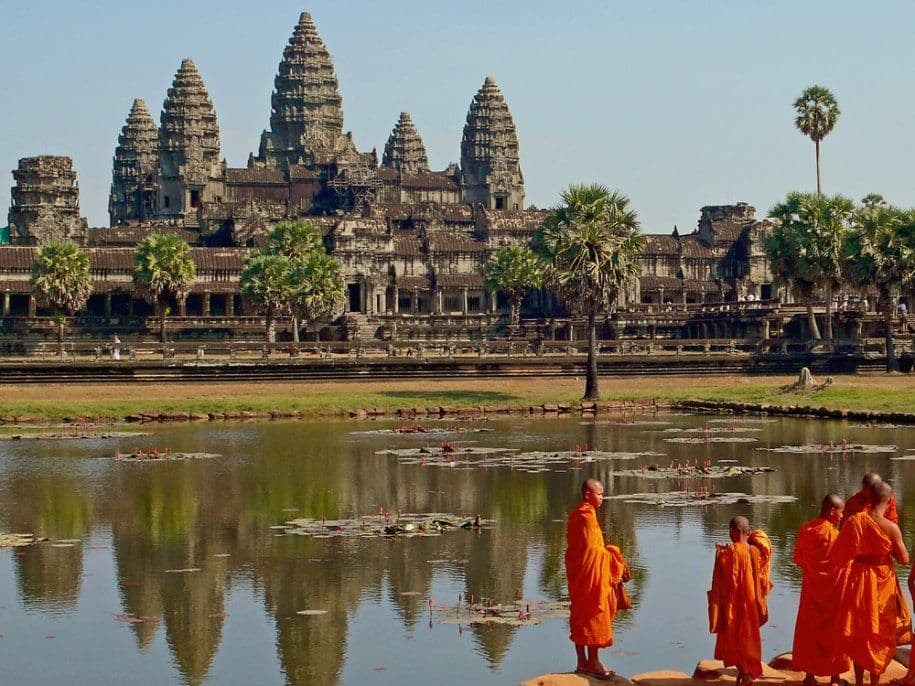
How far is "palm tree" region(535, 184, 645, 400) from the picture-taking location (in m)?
62.2

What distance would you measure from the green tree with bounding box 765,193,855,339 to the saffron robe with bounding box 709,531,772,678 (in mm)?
66441

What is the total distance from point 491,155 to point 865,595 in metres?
164

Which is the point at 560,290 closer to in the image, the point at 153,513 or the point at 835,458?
the point at 835,458

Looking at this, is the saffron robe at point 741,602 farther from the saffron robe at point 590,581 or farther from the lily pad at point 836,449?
the lily pad at point 836,449

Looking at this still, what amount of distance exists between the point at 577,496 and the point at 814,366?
43.7 m

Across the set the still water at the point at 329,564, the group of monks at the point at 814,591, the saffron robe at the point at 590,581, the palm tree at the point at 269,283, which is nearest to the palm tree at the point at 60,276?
the palm tree at the point at 269,283

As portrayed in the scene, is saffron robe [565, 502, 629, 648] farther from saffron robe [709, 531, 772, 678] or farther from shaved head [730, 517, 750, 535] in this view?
shaved head [730, 517, 750, 535]

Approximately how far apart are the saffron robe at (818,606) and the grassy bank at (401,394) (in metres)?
37.2

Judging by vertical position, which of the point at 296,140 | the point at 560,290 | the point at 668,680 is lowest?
the point at 668,680

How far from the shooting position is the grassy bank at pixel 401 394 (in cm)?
5706

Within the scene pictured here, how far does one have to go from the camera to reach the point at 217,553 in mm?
27516

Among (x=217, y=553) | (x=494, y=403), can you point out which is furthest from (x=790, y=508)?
(x=494, y=403)

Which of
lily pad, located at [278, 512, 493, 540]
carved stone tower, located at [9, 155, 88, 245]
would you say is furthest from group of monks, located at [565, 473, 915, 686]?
carved stone tower, located at [9, 155, 88, 245]

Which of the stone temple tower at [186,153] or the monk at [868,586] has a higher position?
the stone temple tower at [186,153]
